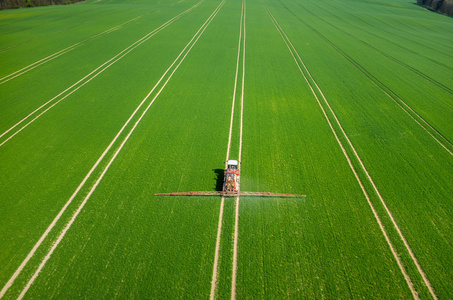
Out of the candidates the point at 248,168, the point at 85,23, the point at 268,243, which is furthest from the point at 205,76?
the point at 85,23

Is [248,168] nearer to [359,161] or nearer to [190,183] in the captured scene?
[190,183]

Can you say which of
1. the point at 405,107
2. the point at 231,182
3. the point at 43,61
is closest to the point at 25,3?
the point at 43,61

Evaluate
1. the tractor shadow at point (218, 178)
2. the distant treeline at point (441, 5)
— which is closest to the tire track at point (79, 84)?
the tractor shadow at point (218, 178)

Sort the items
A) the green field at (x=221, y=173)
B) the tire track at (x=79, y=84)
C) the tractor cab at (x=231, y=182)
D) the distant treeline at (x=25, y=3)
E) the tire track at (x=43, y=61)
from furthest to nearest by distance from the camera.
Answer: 1. the distant treeline at (x=25, y=3)
2. the tire track at (x=43, y=61)
3. the tire track at (x=79, y=84)
4. the tractor cab at (x=231, y=182)
5. the green field at (x=221, y=173)

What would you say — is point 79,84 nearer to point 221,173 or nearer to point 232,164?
point 221,173

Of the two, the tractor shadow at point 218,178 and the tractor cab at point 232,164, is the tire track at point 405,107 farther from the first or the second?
the tractor shadow at point 218,178
